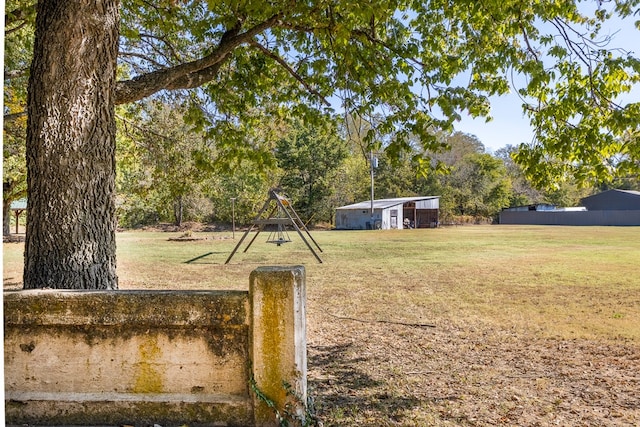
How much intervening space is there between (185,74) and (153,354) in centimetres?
327

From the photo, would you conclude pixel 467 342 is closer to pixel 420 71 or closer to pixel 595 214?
pixel 420 71

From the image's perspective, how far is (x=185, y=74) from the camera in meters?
5.05

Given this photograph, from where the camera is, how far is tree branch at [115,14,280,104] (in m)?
4.50

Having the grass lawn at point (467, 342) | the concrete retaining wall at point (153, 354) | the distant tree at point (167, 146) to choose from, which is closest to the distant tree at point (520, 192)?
the grass lawn at point (467, 342)

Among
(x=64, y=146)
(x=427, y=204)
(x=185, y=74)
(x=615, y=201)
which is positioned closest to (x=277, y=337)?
(x=64, y=146)

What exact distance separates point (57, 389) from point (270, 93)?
19.3ft

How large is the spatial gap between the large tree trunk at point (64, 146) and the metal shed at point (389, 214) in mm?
37532

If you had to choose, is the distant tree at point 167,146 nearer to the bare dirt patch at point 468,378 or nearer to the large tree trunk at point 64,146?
the bare dirt patch at point 468,378

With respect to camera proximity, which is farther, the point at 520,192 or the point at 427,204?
the point at 520,192

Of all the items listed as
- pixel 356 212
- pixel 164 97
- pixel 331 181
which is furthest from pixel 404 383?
pixel 331 181

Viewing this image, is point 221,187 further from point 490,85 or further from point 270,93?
point 490,85

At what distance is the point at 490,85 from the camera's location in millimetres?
5668

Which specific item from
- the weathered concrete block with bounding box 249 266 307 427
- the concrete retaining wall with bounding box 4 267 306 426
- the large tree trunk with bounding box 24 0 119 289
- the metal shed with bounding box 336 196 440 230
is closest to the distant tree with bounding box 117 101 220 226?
the large tree trunk with bounding box 24 0 119 289

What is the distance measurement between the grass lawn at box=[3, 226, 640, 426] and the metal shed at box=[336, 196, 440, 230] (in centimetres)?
2723
